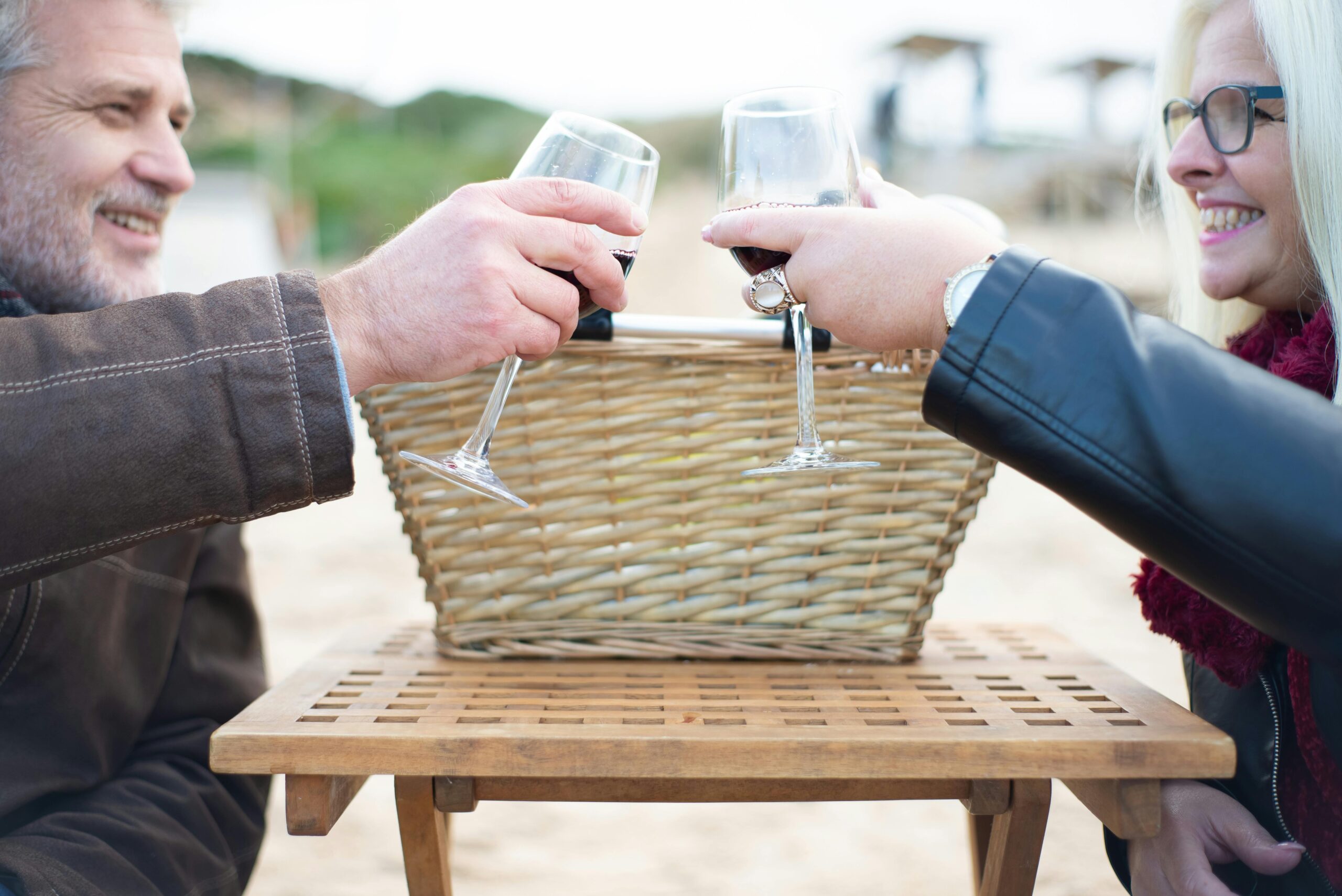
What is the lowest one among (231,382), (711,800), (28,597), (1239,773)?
(1239,773)

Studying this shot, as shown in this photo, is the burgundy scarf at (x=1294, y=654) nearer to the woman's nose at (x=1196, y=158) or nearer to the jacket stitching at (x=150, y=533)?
the woman's nose at (x=1196, y=158)

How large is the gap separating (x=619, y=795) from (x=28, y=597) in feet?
2.34

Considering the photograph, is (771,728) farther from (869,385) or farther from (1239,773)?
(1239,773)

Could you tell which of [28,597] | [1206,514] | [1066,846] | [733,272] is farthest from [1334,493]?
[733,272]

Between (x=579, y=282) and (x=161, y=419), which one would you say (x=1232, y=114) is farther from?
(x=161, y=419)

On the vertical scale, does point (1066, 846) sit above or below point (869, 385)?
below

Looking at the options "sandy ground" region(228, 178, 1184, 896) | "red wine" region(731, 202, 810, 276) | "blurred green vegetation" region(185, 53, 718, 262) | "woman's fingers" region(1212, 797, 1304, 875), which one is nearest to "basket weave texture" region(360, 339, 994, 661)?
"red wine" region(731, 202, 810, 276)

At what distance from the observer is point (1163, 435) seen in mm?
736

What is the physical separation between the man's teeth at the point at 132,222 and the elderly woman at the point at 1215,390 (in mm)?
Result: 888

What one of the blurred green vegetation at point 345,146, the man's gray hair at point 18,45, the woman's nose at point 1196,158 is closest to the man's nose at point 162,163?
the man's gray hair at point 18,45

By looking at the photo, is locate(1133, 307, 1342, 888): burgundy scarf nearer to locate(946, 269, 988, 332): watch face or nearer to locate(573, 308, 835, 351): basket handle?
locate(946, 269, 988, 332): watch face

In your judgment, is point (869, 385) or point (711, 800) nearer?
point (711, 800)

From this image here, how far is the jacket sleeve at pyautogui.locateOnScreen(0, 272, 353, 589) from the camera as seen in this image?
790mm

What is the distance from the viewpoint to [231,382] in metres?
0.81
